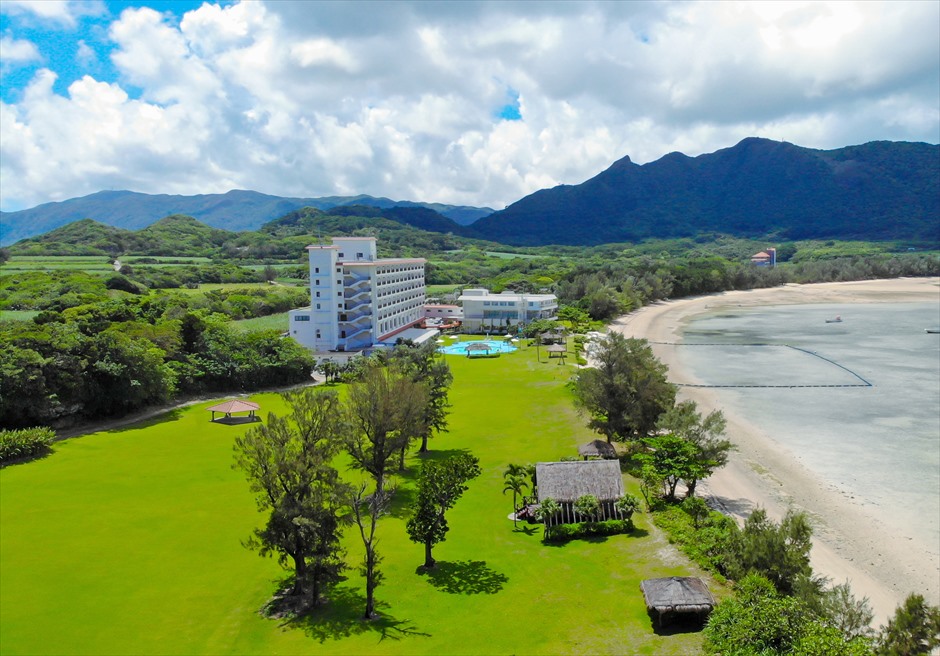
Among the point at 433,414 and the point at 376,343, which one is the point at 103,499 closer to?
the point at 433,414

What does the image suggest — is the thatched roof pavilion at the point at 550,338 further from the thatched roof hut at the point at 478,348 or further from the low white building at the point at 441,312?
the low white building at the point at 441,312

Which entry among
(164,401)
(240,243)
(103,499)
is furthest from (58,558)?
(240,243)

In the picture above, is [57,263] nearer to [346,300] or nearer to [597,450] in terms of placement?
[346,300]

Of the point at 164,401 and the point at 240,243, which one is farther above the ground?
the point at 240,243

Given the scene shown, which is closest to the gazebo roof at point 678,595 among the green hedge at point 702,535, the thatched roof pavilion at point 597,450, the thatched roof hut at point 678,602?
the thatched roof hut at point 678,602

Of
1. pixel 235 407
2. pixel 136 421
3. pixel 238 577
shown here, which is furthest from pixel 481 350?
pixel 238 577
